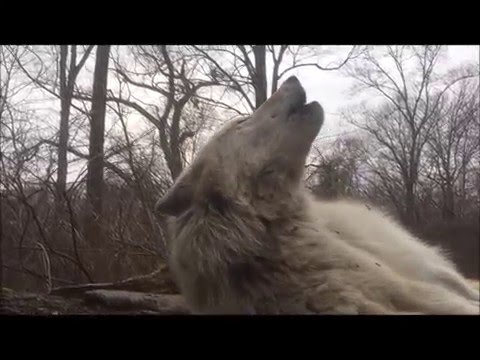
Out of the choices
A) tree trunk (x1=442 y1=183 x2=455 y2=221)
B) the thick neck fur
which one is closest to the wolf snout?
the thick neck fur

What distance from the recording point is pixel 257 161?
2465mm

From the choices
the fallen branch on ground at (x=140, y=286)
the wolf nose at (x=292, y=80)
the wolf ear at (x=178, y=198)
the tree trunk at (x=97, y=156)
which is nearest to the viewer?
the wolf ear at (x=178, y=198)

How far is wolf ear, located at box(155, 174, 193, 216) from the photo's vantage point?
2.43 metres

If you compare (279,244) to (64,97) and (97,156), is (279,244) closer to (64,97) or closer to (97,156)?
(97,156)

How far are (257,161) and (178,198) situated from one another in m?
0.35

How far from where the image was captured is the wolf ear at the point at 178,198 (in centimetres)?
243

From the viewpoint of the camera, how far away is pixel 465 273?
2.59 metres

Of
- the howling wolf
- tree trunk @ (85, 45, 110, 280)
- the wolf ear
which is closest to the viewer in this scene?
the howling wolf

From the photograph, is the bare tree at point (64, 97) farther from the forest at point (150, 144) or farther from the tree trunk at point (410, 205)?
the tree trunk at point (410, 205)

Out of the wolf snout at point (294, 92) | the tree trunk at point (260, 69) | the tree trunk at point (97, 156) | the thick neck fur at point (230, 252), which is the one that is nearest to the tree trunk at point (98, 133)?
the tree trunk at point (97, 156)

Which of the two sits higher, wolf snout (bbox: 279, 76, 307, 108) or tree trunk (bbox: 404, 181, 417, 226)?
wolf snout (bbox: 279, 76, 307, 108)

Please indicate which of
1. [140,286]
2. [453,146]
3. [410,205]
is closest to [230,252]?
[140,286]

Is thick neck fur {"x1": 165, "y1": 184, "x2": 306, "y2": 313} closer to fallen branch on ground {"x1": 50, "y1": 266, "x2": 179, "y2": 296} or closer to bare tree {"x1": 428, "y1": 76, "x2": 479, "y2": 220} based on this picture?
fallen branch on ground {"x1": 50, "y1": 266, "x2": 179, "y2": 296}
